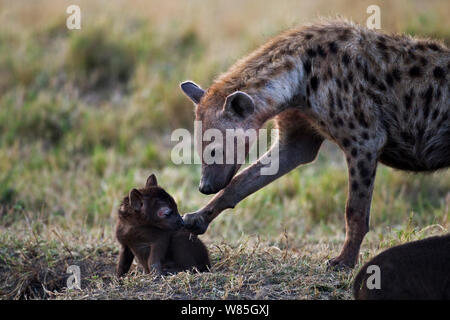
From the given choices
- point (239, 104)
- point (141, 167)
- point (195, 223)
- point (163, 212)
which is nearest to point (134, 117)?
point (141, 167)

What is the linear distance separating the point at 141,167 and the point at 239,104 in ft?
11.7

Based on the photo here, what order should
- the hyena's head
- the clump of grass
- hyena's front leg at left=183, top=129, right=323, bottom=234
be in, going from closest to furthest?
the hyena's head → hyena's front leg at left=183, top=129, right=323, bottom=234 → the clump of grass

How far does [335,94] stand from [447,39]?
17.3ft

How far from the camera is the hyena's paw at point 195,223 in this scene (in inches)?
192

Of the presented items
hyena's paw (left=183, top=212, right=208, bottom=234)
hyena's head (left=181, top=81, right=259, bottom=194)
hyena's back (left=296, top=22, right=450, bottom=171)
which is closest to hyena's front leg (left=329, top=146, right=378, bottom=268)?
hyena's back (left=296, top=22, right=450, bottom=171)

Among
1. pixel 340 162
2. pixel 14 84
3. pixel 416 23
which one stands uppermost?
pixel 416 23

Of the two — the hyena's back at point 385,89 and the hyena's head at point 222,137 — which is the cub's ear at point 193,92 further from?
the hyena's back at point 385,89

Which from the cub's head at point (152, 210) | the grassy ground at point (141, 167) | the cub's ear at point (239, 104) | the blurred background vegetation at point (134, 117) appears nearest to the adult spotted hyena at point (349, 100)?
the cub's ear at point (239, 104)

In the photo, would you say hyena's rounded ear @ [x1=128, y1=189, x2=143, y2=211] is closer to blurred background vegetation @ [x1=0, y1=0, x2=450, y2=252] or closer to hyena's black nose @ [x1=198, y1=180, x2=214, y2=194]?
hyena's black nose @ [x1=198, y1=180, x2=214, y2=194]

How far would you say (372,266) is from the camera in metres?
3.76

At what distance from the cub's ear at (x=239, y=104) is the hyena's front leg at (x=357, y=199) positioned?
0.65 meters

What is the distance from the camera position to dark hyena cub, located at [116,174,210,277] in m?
4.70
